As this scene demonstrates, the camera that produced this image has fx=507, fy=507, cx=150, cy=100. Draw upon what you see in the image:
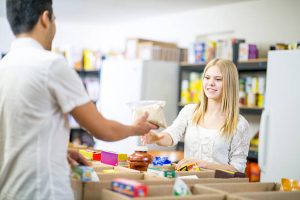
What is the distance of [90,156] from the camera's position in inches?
109

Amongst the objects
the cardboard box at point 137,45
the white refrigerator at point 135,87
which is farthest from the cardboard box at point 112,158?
the cardboard box at point 137,45

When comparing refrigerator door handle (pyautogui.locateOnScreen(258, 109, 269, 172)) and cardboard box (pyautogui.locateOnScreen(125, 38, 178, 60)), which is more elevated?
cardboard box (pyautogui.locateOnScreen(125, 38, 178, 60))

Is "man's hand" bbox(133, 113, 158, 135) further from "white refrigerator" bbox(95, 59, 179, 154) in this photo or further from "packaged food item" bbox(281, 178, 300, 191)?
"white refrigerator" bbox(95, 59, 179, 154)

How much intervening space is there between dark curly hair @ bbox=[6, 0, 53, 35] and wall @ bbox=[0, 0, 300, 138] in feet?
6.42

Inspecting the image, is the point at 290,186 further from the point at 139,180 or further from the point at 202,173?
the point at 139,180

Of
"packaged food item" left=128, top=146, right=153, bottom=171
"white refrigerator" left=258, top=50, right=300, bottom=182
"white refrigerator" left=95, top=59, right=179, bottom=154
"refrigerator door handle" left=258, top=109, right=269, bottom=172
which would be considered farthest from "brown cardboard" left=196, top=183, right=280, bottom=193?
"white refrigerator" left=95, top=59, right=179, bottom=154

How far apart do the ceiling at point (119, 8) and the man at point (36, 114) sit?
4.58 metres

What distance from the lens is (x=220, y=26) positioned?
6746 millimetres

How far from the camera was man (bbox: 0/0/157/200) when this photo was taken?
1732mm

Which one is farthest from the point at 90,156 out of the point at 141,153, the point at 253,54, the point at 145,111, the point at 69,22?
the point at 69,22

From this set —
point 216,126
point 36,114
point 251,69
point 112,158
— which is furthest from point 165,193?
point 251,69

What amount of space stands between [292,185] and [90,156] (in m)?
1.09

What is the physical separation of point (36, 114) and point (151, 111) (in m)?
0.65

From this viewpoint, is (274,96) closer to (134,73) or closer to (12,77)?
(134,73)
